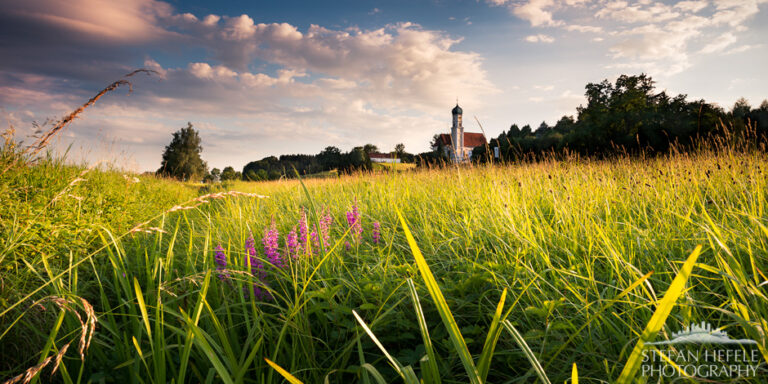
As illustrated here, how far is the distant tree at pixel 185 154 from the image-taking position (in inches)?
1368

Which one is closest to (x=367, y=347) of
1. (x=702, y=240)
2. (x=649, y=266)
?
(x=649, y=266)

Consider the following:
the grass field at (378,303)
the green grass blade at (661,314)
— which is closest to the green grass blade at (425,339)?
the grass field at (378,303)

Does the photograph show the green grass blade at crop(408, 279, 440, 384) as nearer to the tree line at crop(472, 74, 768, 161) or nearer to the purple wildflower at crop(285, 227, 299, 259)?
the purple wildflower at crop(285, 227, 299, 259)

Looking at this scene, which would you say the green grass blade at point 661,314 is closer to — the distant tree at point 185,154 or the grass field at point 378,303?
the grass field at point 378,303

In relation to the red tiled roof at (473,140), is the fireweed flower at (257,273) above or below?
below

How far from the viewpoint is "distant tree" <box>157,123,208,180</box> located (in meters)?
34.8

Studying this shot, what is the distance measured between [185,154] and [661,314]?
140 ft

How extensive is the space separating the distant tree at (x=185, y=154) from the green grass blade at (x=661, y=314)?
131 feet

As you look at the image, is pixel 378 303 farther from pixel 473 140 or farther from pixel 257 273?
pixel 473 140

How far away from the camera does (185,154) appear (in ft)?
119

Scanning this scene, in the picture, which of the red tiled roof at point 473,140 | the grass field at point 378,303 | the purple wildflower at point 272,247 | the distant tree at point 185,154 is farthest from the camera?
the red tiled roof at point 473,140

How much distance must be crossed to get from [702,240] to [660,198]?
1.21m

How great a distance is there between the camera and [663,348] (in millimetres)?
1256

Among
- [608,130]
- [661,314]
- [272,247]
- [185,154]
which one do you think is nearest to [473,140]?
[608,130]
